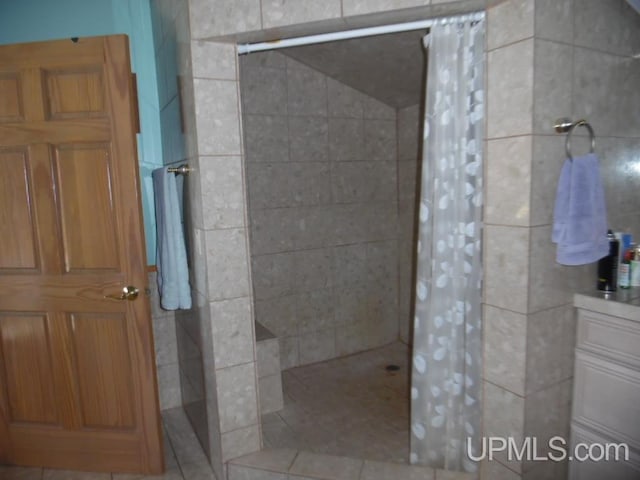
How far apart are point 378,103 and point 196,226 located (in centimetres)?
209

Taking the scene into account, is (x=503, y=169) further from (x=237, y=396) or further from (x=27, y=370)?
(x=27, y=370)

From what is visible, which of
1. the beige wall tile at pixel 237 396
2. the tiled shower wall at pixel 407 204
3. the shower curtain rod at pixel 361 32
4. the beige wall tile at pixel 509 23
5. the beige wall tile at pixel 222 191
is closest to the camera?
the beige wall tile at pixel 509 23

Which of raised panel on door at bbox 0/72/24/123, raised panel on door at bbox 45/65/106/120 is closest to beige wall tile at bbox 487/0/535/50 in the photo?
raised panel on door at bbox 45/65/106/120

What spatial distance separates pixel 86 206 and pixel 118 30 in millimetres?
1039

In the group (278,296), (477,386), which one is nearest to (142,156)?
(278,296)

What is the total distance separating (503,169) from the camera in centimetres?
144

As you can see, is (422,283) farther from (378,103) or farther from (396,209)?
(378,103)

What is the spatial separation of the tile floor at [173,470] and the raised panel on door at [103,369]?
24cm

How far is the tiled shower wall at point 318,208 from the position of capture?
2941mm

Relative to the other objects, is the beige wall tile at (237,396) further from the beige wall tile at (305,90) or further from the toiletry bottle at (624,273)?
the beige wall tile at (305,90)

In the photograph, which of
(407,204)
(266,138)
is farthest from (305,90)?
(407,204)

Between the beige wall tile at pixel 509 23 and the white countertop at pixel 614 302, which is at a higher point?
the beige wall tile at pixel 509 23

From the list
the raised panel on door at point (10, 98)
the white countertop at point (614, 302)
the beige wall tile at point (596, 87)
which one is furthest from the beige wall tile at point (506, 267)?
the raised panel on door at point (10, 98)

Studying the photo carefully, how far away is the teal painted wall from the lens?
6.88 ft
